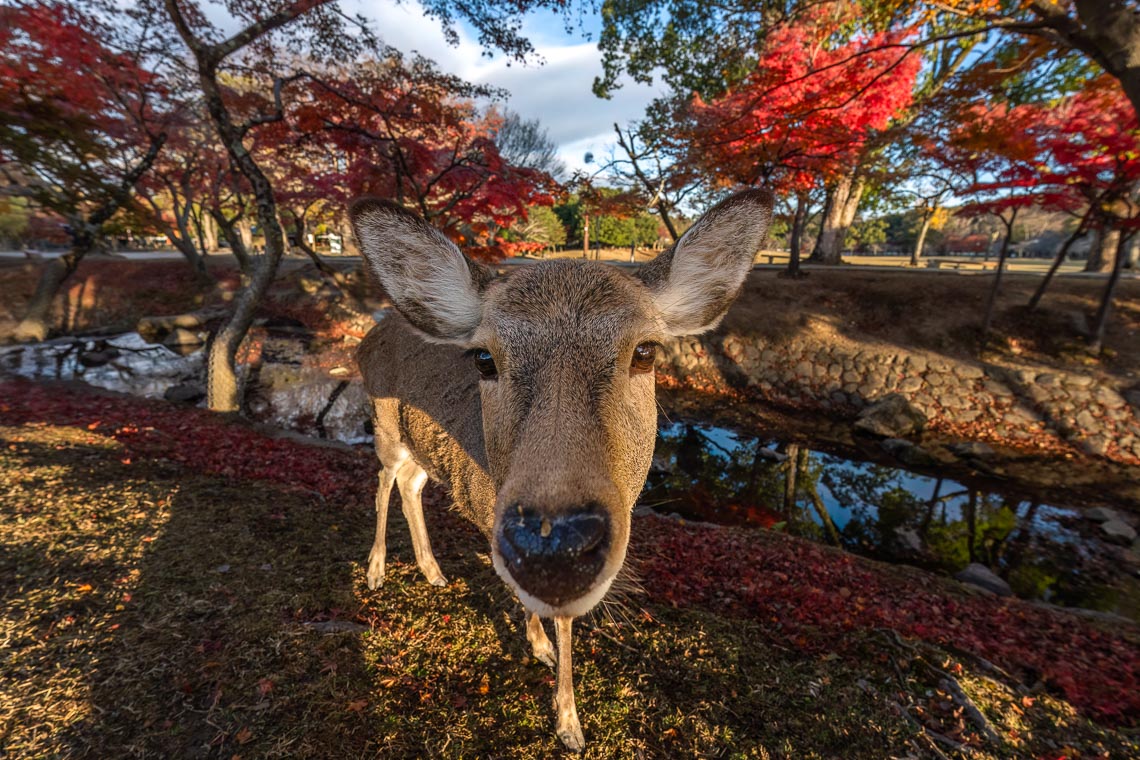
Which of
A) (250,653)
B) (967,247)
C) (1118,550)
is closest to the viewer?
(250,653)

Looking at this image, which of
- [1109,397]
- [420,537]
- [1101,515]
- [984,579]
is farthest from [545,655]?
[1109,397]

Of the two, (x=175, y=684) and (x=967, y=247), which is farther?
(x=967, y=247)

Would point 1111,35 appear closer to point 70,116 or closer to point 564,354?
point 564,354

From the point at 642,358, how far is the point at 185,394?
1545cm

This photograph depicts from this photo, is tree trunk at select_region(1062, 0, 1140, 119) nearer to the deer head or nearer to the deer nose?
the deer head

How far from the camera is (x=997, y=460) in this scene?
34.3 feet

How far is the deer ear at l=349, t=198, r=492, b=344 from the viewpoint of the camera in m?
2.49

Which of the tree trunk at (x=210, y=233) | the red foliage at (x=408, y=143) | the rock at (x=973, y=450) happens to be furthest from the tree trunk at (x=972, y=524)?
the tree trunk at (x=210, y=233)

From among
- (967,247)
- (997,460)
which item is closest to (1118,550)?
(997,460)

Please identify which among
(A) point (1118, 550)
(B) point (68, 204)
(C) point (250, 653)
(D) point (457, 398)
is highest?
(B) point (68, 204)

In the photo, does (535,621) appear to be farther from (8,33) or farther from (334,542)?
(8,33)

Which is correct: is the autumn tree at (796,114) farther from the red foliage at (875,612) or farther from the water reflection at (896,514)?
the red foliage at (875,612)

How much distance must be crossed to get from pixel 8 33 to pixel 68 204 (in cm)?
324

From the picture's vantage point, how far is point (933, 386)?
12.9m
